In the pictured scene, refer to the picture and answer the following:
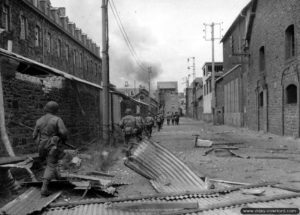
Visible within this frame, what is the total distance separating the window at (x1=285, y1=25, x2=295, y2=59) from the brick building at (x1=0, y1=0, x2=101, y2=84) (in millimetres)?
14903

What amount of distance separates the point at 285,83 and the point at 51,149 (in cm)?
1616

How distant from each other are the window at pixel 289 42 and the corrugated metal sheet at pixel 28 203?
662 inches

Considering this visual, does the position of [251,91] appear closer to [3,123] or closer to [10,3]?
[10,3]

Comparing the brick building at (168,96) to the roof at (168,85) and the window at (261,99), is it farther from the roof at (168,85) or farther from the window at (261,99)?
the window at (261,99)

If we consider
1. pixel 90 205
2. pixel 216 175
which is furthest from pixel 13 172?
pixel 216 175

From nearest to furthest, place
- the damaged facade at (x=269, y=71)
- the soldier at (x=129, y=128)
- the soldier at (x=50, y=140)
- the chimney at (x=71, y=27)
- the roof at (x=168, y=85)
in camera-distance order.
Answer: the soldier at (x=50, y=140), the soldier at (x=129, y=128), the damaged facade at (x=269, y=71), the chimney at (x=71, y=27), the roof at (x=168, y=85)

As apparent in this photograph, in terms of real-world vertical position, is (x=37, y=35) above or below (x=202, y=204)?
above

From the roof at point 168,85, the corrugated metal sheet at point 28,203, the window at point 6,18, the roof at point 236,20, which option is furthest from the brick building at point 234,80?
the roof at point 168,85

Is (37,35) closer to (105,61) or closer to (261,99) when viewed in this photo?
(105,61)

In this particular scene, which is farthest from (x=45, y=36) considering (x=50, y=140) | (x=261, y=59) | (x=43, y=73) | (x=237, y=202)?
(x=237, y=202)

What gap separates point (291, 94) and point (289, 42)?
284 centimetres

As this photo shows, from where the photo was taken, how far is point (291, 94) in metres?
19.5

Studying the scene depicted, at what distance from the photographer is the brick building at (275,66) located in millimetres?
18531

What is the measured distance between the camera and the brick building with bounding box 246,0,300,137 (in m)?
18.5
